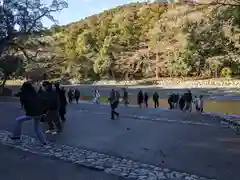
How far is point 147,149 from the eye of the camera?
8297 mm

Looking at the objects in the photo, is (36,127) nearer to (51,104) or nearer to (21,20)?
(51,104)

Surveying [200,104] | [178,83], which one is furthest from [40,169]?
[178,83]

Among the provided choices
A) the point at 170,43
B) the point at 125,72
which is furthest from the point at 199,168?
the point at 125,72

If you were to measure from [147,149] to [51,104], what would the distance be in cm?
314

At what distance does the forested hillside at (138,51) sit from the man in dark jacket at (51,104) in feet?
123

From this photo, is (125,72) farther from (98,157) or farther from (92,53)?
(98,157)

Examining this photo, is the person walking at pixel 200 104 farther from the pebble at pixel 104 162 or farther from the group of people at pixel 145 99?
the pebble at pixel 104 162

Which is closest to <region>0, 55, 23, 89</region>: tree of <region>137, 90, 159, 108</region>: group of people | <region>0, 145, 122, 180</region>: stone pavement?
<region>137, 90, 159, 108</region>: group of people

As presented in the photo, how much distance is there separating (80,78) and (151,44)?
51.1 feet

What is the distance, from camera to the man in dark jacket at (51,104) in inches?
382

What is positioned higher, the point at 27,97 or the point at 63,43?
the point at 63,43

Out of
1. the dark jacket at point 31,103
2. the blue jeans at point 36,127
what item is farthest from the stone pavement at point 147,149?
the dark jacket at point 31,103

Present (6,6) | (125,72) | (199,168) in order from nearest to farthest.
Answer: (199,168) → (6,6) → (125,72)

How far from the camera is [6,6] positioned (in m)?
33.9
